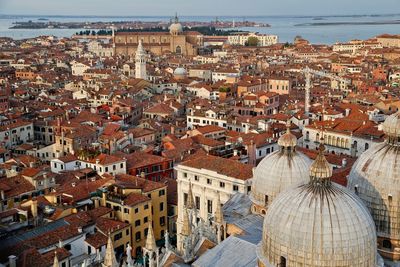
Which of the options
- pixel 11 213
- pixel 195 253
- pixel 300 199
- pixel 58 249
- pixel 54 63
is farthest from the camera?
pixel 54 63

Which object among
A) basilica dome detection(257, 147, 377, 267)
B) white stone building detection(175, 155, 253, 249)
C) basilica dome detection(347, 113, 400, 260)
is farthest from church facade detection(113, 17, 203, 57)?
basilica dome detection(257, 147, 377, 267)

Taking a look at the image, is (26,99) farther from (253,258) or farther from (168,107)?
(253,258)

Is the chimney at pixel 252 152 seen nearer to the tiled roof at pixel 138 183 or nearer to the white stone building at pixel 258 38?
the tiled roof at pixel 138 183

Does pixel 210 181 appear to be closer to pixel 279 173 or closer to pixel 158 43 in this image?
pixel 279 173

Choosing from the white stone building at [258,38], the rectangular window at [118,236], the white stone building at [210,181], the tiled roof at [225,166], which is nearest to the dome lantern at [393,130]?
the white stone building at [210,181]

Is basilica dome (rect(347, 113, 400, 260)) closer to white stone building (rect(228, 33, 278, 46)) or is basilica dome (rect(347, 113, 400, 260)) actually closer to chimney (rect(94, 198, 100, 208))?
chimney (rect(94, 198, 100, 208))

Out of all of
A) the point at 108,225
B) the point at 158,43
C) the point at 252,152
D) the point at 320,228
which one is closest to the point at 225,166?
the point at 252,152

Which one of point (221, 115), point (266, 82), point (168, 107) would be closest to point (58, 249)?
point (221, 115)
